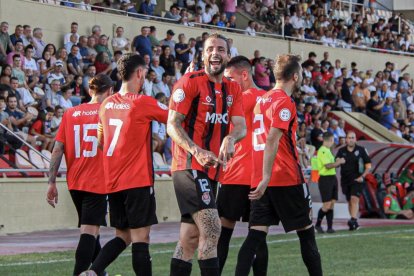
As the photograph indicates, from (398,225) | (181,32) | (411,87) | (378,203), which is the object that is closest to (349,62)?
(411,87)

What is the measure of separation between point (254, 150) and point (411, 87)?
28559 millimetres

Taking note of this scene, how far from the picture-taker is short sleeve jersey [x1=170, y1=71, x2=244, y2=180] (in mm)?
8195

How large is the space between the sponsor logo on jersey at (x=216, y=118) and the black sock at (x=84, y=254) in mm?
2299

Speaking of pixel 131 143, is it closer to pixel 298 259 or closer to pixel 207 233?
pixel 207 233

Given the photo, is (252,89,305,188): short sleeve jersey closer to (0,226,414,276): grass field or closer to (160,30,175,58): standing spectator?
(0,226,414,276): grass field

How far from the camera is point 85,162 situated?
10172mm

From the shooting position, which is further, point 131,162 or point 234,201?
point 234,201

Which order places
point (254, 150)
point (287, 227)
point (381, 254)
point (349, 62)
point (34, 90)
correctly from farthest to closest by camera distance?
point (349, 62) → point (34, 90) → point (381, 254) → point (254, 150) → point (287, 227)

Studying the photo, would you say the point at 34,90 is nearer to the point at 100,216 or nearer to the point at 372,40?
the point at 100,216

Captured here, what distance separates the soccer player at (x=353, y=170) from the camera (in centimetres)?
1997

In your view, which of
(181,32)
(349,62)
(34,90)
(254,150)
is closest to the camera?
(254,150)

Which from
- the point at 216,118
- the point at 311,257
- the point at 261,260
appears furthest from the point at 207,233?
the point at 261,260

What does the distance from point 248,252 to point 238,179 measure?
1.22m

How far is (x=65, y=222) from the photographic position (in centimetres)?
1973
